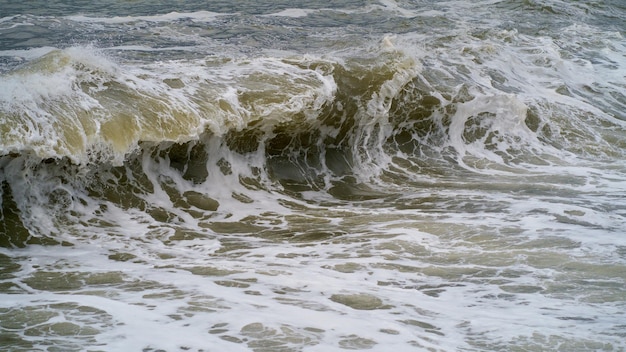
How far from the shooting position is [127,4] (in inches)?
738

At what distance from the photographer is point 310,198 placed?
8.48m

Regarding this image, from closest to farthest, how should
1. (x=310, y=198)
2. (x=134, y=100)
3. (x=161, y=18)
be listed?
(x=134, y=100), (x=310, y=198), (x=161, y=18)

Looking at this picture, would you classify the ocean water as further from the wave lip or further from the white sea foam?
the white sea foam

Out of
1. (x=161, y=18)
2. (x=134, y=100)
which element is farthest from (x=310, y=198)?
(x=161, y=18)

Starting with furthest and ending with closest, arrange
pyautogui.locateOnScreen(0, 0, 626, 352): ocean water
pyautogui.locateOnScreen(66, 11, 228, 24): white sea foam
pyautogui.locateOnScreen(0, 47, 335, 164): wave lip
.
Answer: pyautogui.locateOnScreen(66, 11, 228, 24): white sea foam
pyautogui.locateOnScreen(0, 47, 335, 164): wave lip
pyautogui.locateOnScreen(0, 0, 626, 352): ocean water

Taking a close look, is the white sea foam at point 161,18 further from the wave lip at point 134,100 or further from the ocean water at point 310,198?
the wave lip at point 134,100

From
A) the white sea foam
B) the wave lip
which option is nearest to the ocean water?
the wave lip

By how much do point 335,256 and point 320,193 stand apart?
7.99 feet

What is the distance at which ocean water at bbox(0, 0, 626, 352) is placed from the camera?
471cm

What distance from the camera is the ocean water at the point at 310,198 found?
471cm

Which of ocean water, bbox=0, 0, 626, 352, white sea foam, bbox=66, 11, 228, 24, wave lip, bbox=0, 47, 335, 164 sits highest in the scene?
white sea foam, bbox=66, 11, 228, 24

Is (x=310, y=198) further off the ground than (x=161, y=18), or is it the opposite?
(x=161, y=18)

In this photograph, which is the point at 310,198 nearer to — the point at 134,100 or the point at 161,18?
the point at 134,100

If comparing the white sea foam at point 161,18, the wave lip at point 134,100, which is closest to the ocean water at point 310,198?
the wave lip at point 134,100
